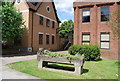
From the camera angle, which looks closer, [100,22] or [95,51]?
[95,51]

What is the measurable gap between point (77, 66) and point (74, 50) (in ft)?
18.0

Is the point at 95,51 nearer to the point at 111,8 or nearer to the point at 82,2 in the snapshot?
the point at 111,8

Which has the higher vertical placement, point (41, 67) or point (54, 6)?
point (54, 6)

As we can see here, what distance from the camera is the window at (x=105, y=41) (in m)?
13.4

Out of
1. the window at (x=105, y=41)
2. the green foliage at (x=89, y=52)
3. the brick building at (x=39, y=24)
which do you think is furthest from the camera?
the brick building at (x=39, y=24)

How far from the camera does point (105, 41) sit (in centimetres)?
1348

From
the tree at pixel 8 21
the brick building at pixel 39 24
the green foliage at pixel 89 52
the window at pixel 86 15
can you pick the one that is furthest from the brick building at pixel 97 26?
Result: the brick building at pixel 39 24

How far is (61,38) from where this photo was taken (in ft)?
102

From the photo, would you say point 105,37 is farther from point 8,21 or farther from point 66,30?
point 66,30

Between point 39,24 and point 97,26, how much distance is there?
11.9 m

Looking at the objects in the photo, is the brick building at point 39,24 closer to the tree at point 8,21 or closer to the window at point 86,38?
the tree at point 8,21

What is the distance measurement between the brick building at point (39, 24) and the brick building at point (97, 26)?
28.1 feet

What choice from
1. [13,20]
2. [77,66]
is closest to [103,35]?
[77,66]

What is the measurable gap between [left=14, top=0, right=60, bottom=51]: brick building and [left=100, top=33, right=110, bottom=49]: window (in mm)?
11536
